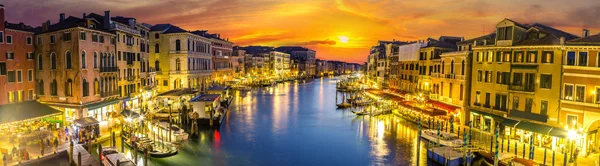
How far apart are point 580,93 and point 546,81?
2161mm

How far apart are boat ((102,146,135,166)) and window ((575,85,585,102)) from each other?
954 inches

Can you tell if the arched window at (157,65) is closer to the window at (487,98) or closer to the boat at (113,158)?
the boat at (113,158)

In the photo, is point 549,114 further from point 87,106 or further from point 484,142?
point 87,106

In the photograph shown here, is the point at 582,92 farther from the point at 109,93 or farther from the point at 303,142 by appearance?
the point at 109,93

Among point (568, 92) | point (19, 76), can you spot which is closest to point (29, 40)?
point (19, 76)

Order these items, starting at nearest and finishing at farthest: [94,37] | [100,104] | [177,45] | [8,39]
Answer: [8,39]
[94,37]
[100,104]
[177,45]

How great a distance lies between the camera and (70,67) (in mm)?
27297

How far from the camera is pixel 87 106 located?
27469 millimetres

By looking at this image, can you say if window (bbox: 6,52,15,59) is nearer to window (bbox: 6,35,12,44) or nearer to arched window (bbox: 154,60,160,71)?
window (bbox: 6,35,12,44)

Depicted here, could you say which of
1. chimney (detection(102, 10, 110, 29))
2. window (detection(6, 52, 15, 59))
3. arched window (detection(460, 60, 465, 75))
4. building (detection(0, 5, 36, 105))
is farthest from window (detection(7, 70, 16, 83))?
arched window (detection(460, 60, 465, 75))

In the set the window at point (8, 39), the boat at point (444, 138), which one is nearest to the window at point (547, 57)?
the boat at point (444, 138)

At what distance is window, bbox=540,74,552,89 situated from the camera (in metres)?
24.1

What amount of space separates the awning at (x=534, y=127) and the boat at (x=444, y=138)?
378 cm

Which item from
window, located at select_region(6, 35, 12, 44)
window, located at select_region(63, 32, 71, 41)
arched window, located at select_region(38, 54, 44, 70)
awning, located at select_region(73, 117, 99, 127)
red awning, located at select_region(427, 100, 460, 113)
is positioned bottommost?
awning, located at select_region(73, 117, 99, 127)
